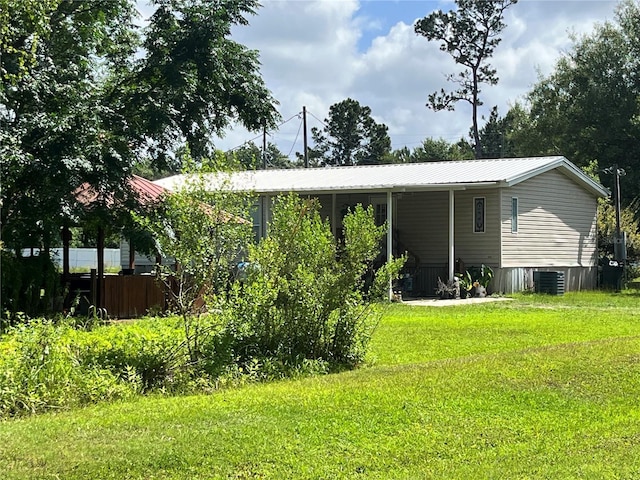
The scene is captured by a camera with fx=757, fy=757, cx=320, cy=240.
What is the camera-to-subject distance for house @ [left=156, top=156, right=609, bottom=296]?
21.9 meters

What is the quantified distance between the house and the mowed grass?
40.6ft

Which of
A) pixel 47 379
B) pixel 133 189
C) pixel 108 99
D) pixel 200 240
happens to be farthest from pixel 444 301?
pixel 47 379

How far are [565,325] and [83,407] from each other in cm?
965

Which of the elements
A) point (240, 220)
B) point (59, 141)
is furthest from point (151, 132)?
point (240, 220)

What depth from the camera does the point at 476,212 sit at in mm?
22484

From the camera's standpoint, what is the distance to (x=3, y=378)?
22.8 feet

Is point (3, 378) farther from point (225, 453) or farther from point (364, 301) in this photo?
point (364, 301)

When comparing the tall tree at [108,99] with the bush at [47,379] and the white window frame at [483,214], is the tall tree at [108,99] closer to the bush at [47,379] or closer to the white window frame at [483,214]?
the bush at [47,379]

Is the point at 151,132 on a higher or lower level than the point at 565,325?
higher

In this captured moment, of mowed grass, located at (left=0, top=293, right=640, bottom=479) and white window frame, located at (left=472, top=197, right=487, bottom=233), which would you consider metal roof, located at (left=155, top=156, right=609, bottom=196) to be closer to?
white window frame, located at (left=472, top=197, right=487, bottom=233)

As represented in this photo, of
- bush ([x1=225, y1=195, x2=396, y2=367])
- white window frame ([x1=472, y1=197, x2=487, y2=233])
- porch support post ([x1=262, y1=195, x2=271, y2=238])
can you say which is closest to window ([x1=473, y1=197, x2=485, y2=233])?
white window frame ([x1=472, y1=197, x2=487, y2=233])

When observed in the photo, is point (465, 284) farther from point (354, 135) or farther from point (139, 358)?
point (354, 135)

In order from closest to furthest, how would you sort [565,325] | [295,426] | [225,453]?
[225,453] < [295,426] < [565,325]

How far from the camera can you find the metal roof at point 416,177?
20.9 metres
